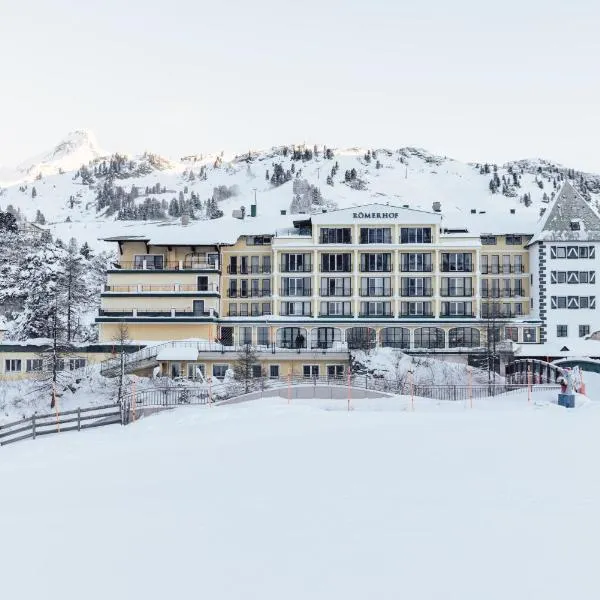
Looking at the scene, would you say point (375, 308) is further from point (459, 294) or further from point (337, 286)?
point (459, 294)

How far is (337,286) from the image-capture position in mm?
65312

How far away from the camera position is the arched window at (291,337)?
63.0 m

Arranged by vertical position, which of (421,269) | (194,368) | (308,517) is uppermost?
(421,269)

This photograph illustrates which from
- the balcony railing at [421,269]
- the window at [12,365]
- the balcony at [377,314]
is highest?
the balcony railing at [421,269]

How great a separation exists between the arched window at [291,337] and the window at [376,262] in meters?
8.50

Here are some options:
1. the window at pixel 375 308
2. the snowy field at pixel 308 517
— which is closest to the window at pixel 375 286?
the window at pixel 375 308

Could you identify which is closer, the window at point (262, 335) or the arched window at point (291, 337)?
the arched window at point (291, 337)

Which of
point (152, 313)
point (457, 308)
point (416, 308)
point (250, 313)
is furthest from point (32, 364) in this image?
point (457, 308)

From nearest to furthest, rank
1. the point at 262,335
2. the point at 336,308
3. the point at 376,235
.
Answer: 1. the point at 262,335
2. the point at 336,308
3. the point at 376,235

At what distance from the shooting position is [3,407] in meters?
48.6

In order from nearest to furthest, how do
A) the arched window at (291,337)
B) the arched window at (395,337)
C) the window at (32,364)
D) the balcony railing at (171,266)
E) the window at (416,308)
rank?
the window at (32,364)
the arched window at (395,337)
the arched window at (291,337)
the balcony railing at (171,266)
the window at (416,308)

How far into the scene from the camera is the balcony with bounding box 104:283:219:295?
61.8 metres

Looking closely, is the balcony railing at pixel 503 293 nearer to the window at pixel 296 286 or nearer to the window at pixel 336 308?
the window at pixel 336 308

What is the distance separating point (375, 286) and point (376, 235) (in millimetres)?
4817
